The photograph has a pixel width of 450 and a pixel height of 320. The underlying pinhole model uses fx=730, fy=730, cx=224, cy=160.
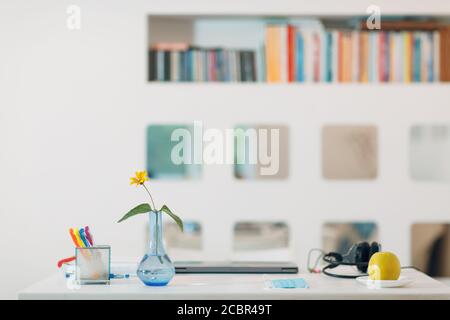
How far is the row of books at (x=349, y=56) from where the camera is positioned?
11.8 ft

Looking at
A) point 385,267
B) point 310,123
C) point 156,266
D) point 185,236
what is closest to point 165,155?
point 185,236

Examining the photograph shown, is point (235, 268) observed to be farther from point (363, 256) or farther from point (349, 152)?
point (349, 152)

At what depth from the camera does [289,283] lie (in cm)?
199

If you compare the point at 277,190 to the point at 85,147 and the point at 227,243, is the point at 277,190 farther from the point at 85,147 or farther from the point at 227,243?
the point at 85,147

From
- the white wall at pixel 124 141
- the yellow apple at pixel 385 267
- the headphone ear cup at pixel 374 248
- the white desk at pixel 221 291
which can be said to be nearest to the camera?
the white desk at pixel 221 291

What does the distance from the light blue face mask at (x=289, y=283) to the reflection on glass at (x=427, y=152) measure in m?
1.70

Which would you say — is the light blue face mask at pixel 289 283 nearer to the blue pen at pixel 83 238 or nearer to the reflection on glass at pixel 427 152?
the blue pen at pixel 83 238

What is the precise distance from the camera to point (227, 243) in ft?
11.6

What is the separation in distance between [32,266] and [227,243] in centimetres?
95

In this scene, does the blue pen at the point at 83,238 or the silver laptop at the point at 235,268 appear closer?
the blue pen at the point at 83,238

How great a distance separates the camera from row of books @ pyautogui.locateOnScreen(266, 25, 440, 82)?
360 centimetres

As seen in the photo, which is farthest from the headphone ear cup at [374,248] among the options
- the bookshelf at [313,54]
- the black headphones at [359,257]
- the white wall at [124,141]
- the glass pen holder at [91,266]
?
the bookshelf at [313,54]
